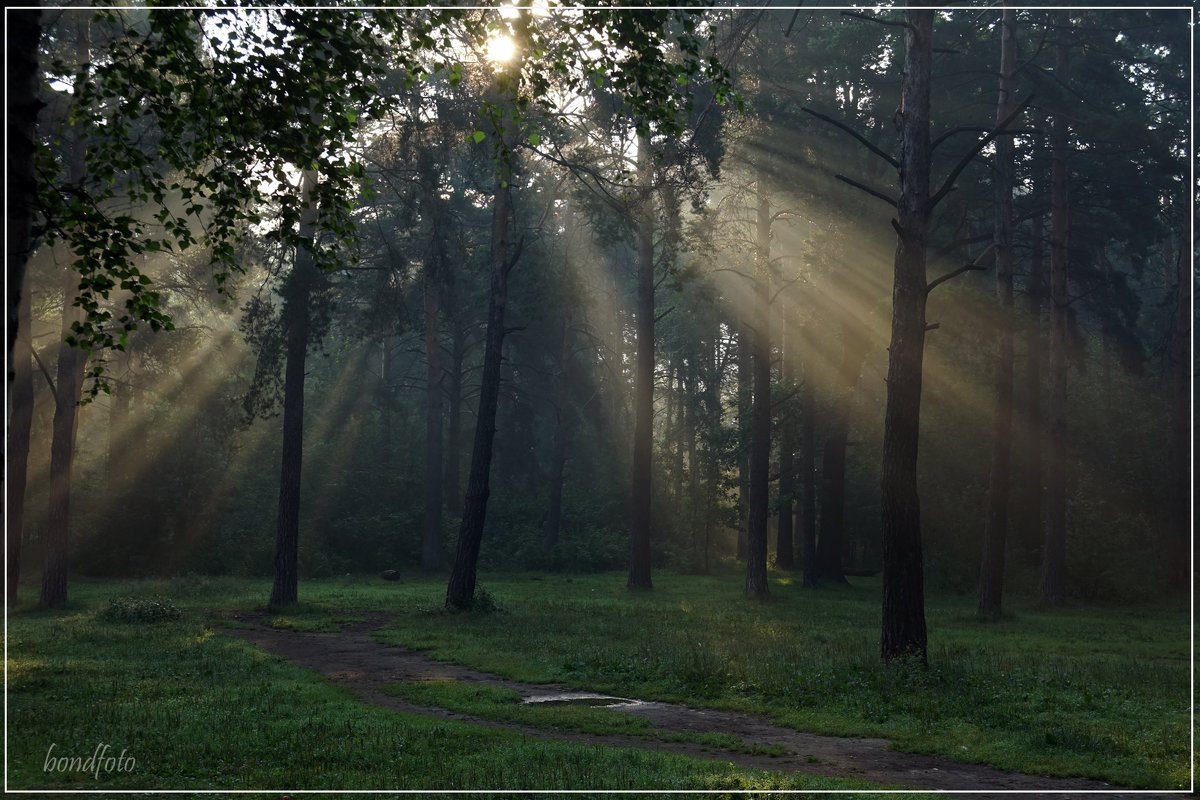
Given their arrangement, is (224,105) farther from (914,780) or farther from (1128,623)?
(1128,623)

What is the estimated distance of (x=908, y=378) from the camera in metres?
14.5

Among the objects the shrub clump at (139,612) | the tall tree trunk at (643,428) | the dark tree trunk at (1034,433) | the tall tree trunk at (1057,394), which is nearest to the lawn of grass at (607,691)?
the shrub clump at (139,612)

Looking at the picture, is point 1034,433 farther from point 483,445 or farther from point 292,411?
point 292,411

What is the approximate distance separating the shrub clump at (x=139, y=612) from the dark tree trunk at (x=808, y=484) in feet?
70.7

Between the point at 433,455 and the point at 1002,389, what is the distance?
2578cm

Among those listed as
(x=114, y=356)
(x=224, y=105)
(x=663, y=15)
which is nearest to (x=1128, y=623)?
(x=663, y=15)

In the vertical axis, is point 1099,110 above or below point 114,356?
above

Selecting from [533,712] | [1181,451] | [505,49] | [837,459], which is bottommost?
[533,712]

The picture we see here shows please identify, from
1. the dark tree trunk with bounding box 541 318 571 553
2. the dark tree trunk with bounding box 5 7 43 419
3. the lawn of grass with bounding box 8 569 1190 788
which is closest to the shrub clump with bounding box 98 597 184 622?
the lawn of grass with bounding box 8 569 1190 788

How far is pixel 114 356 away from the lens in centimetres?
3572

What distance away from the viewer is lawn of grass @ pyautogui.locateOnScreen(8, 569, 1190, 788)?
27.6 ft

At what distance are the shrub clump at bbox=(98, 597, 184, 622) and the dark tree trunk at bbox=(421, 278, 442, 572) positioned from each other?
20.2m

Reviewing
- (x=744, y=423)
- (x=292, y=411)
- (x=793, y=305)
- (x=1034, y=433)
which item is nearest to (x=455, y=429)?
(x=744, y=423)

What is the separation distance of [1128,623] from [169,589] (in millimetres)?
27186
